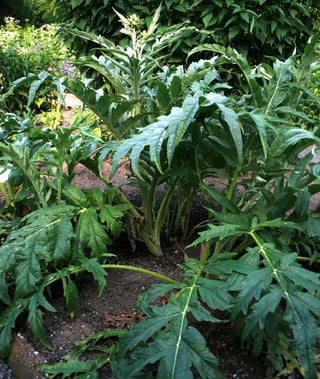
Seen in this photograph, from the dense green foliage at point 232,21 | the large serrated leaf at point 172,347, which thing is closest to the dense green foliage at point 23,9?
the dense green foliage at point 232,21

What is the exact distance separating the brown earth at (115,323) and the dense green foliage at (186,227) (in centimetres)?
7

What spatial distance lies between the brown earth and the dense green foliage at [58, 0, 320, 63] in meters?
2.11

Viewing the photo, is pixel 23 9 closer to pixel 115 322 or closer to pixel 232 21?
pixel 232 21

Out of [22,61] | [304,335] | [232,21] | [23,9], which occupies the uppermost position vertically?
[23,9]

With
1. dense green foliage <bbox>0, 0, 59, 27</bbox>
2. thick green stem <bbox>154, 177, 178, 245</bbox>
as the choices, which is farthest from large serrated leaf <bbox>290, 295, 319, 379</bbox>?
dense green foliage <bbox>0, 0, 59, 27</bbox>

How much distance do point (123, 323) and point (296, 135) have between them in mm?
1122

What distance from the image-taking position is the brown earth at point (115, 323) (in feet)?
5.27

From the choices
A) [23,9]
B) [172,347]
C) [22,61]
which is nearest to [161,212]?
[172,347]

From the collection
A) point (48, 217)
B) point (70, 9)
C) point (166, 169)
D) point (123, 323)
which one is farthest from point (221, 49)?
point (70, 9)

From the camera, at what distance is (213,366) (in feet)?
4.13

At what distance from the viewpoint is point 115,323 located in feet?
6.14

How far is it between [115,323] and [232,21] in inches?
117

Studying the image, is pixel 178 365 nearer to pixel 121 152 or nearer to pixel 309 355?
pixel 309 355

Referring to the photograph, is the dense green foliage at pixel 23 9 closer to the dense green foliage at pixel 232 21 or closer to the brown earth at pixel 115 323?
the dense green foliage at pixel 232 21
